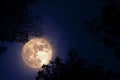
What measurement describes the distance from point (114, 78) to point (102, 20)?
2944 millimetres

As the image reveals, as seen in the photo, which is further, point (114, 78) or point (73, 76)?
point (73, 76)

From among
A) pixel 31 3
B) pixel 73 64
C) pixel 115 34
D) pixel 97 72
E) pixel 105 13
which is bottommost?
pixel 115 34

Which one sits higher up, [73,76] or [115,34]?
[73,76]

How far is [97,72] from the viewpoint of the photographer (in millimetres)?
26359

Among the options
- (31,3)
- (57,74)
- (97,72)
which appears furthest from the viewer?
(57,74)

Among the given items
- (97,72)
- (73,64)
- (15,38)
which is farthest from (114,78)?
(73,64)

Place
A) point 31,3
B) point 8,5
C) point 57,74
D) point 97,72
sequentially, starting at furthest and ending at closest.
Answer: point 57,74 < point 97,72 < point 31,3 < point 8,5

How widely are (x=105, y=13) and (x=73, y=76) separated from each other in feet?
37.2

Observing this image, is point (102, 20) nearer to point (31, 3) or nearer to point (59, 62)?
point (31, 3)

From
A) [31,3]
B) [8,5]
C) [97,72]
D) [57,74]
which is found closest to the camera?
[8,5]

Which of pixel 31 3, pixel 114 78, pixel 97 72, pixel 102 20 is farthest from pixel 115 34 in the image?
pixel 97 72

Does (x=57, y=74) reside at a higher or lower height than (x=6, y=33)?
higher

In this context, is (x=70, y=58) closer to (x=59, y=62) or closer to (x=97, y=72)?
(x=59, y=62)

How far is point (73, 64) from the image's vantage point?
28.3m
